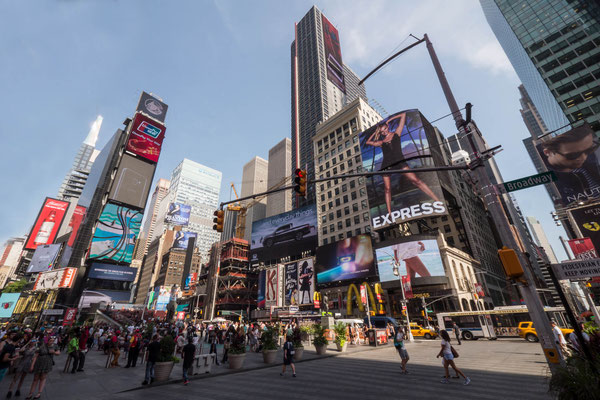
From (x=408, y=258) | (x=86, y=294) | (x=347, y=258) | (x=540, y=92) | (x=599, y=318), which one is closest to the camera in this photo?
(x=599, y=318)

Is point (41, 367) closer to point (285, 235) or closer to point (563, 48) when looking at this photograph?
point (285, 235)

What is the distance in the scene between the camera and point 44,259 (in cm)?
7369

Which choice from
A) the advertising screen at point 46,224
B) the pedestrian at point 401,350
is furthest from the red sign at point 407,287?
the advertising screen at point 46,224

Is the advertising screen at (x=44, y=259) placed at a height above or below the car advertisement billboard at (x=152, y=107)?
below

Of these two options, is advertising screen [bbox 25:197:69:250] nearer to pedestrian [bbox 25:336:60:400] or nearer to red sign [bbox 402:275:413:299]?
pedestrian [bbox 25:336:60:400]

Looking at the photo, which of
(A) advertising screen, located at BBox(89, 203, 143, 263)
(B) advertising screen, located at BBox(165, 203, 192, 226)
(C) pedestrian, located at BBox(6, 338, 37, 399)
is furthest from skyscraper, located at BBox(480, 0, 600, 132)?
(B) advertising screen, located at BBox(165, 203, 192, 226)

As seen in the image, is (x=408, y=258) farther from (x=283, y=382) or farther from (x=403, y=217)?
(x=283, y=382)

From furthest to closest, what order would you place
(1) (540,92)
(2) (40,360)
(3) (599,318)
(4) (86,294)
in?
(1) (540,92)
(4) (86,294)
(3) (599,318)
(2) (40,360)

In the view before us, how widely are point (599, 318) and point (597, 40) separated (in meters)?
88.4

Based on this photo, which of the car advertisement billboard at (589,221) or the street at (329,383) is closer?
the street at (329,383)

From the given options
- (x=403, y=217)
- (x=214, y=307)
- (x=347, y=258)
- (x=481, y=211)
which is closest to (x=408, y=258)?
(x=403, y=217)

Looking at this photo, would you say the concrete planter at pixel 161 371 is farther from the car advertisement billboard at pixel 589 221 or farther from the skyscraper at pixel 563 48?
the skyscraper at pixel 563 48

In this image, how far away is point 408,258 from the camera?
50375 millimetres

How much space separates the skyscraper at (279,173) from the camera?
15825cm
